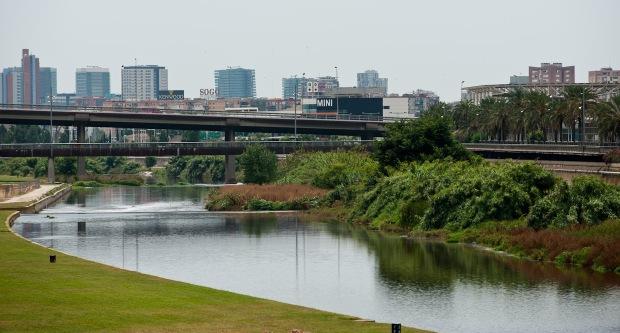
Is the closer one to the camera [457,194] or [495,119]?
[457,194]

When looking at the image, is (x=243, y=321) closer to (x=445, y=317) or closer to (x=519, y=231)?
(x=445, y=317)

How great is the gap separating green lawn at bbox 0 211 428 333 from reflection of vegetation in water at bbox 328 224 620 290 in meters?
12.7

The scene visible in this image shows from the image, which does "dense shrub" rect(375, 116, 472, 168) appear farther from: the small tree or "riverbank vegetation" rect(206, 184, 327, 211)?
the small tree

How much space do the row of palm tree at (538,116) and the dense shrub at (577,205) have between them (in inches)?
1841

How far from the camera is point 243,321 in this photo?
4466 centimetres

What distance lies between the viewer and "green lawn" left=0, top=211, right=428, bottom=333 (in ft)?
140

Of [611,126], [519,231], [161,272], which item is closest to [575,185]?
[519,231]

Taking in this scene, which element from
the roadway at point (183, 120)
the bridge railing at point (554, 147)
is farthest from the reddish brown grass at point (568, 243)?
the roadway at point (183, 120)

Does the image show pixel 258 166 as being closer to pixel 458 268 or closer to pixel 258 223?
pixel 258 223

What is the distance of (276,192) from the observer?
115 m

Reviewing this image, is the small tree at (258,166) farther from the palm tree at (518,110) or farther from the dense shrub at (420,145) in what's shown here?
the palm tree at (518,110)

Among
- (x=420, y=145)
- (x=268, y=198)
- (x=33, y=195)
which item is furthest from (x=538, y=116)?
(x=33, y=195)

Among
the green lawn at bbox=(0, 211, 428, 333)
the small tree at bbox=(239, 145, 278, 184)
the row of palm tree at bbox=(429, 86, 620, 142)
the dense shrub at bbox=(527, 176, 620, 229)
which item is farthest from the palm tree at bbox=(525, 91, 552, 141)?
the green lawn at bbox=(0, 211, 428, 333)

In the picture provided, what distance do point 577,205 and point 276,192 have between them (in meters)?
45.4
